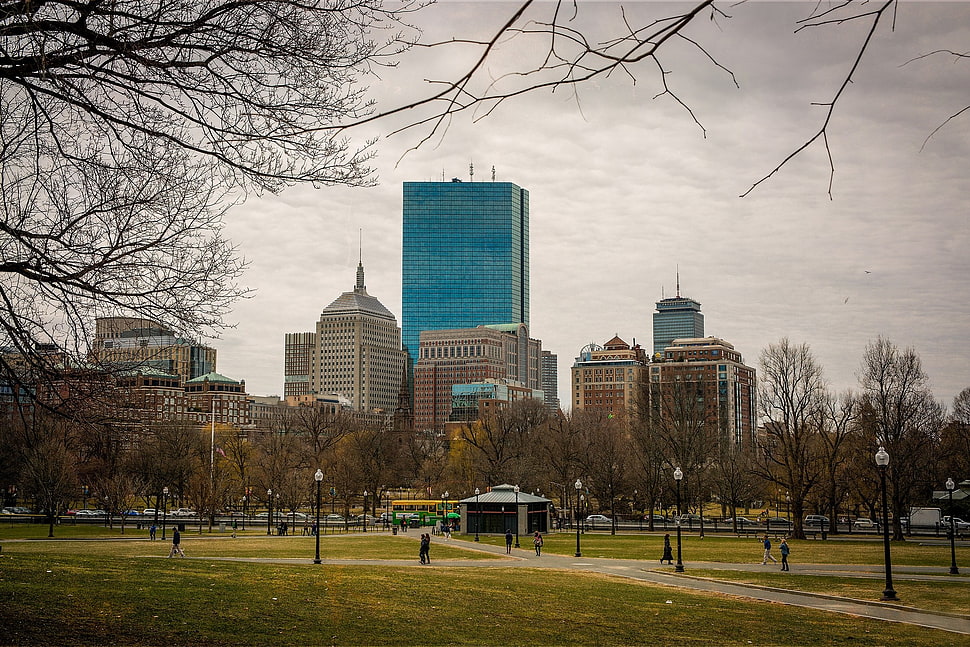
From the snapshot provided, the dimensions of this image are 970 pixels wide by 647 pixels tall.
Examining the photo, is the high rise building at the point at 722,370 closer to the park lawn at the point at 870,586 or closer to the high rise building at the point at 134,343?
the park lawn at the point at 870,586

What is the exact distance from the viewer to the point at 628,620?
63.8 feet

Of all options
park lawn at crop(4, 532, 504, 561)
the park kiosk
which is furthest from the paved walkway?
the park kiosk

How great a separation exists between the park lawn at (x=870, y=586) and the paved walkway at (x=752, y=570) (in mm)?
528

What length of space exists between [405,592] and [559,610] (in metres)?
3.91

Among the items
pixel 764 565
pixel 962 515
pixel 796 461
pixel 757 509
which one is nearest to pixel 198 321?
pixel 764 565

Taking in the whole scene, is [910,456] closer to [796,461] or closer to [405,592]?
[796,461]

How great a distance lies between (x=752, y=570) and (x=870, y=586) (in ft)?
22.9

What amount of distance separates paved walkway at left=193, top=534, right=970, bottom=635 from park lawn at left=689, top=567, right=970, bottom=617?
1.73 ft

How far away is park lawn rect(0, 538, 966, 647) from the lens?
13.7 m

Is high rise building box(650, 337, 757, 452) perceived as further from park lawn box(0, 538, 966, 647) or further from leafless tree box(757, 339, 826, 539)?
park lawn box(0, 538, 966, 647)

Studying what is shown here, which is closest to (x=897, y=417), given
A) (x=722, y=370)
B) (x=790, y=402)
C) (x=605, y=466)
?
(x=790, y=402)

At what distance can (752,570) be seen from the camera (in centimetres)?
3409

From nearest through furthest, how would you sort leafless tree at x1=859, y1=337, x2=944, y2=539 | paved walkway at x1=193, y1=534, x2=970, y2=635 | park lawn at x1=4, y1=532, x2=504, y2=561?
paved walkway at x1=193, y1=534, x2=970, y2=635
park lawn at x1=4, y1=532, x2=504, y2=561
leafless tree at x1=859, y1=337, x2=944, y2=539

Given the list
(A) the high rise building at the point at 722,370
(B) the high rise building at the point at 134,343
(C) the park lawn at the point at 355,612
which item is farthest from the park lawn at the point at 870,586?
(A) the high rise building at the point at 722,370
